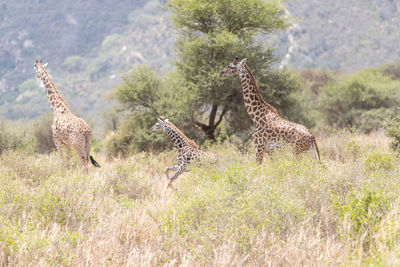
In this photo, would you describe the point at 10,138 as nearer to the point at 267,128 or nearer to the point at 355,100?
the point at 267,128

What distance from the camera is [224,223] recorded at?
4672 mm

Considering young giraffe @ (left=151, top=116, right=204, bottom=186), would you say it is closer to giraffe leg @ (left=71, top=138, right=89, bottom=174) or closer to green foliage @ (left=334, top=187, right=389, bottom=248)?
giraffe leg @ (left=71, top=138, right=89, bottom=174)

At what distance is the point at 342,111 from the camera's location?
83.4 feet

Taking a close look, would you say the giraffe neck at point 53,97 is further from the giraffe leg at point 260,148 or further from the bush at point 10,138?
the bush at point 10,138

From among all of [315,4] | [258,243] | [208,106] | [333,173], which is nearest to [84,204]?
[258,243]

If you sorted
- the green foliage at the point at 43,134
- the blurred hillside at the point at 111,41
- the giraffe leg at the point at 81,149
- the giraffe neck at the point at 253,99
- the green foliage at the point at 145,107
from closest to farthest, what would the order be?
the giraffe leg at the point at 81,149, the giraffe neck at the point at 253,99, the green foliage at the point at 145,107, the green foliage at the point at 43,134, the blurred hillside at the point at 111,41

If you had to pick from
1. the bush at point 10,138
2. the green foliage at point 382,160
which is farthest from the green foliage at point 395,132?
the bush at point 10,138

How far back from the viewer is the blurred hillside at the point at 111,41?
291 feet

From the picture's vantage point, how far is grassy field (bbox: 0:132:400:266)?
4008mm

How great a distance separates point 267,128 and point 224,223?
3.88 meters

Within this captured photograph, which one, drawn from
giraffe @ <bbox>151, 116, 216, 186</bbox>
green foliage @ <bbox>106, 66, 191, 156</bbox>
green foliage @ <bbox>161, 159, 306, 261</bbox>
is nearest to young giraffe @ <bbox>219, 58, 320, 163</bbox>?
giraffe @ <bbox>151, 116, 216, 186</bbox>

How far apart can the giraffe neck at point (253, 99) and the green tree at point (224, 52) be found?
3.33 metres

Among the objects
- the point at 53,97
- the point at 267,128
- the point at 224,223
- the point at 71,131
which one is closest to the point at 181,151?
the point at 267,128

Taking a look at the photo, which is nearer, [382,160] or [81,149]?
[382,160]
